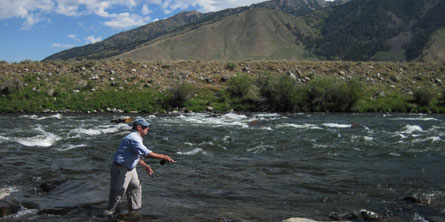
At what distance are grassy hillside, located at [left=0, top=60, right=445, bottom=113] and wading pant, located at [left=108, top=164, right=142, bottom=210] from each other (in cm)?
2650

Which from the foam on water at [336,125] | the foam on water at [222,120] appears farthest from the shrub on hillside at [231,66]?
the foam on water at [336,125]

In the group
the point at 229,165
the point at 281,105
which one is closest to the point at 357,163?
the point at 229,165

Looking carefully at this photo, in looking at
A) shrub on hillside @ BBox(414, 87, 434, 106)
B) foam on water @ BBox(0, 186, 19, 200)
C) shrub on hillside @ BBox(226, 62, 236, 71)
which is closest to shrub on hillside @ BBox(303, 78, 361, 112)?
shrub on hillside @ BBox(414, 87, 434, 106)

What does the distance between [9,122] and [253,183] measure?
21764 mm

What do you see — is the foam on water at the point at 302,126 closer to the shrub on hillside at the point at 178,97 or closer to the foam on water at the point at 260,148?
the foam on water at the point at 260,148

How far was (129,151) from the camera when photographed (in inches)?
340

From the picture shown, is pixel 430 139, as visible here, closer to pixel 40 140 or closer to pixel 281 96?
pixel 281 96

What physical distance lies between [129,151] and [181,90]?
28.3m

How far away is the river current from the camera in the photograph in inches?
381

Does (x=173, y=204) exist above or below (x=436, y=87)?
below

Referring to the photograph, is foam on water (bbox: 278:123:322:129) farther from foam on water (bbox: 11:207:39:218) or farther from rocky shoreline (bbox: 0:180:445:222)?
foam on water (bbox: 11:207:39:218)

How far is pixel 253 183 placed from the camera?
1234cm

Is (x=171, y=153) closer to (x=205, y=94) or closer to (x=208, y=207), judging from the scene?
(x=208, y=207)

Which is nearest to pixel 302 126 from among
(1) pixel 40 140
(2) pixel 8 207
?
(1) pixel 40 140
